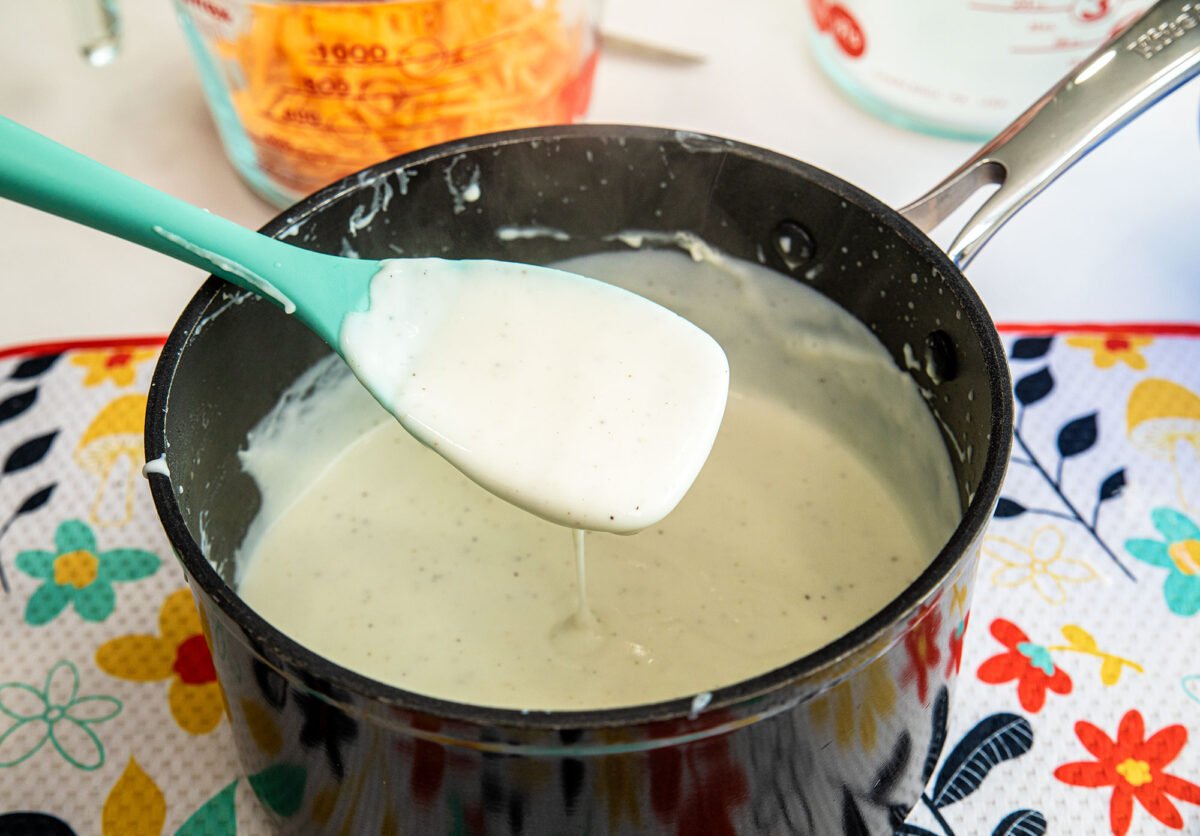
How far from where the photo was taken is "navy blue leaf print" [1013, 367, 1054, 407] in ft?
2.97

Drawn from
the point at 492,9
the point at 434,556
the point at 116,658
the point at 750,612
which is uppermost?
the point at 492,9

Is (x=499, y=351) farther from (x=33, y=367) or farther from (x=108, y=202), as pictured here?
(x=33, y=367)

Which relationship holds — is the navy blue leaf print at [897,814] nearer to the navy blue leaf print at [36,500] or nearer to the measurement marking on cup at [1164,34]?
the measurement marking on cup at [1164,34]

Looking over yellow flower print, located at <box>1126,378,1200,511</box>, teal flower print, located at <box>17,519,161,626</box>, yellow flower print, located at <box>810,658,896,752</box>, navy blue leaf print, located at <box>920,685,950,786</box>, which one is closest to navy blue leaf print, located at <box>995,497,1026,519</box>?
yellow flower print, located at <box>1126,378,1200,511</box>

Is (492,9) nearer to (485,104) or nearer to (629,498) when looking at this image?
(485,104)

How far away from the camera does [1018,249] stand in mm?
1051

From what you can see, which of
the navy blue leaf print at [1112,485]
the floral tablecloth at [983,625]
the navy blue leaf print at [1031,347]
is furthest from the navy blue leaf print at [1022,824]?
the navy blue leaf print at [1031,347]

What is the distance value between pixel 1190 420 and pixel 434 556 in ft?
1.73

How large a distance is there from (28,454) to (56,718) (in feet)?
0.74

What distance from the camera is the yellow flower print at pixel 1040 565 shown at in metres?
0.80

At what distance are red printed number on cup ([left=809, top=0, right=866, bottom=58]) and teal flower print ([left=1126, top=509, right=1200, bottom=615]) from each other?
1.67 feet

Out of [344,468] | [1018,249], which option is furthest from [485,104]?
[1018,249]

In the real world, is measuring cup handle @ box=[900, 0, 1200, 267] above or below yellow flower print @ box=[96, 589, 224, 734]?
above

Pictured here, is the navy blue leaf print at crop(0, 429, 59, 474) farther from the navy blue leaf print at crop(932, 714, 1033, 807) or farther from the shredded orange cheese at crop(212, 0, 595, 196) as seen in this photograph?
the navy blue leaf print at crop(932, 714, 1033, 807)
